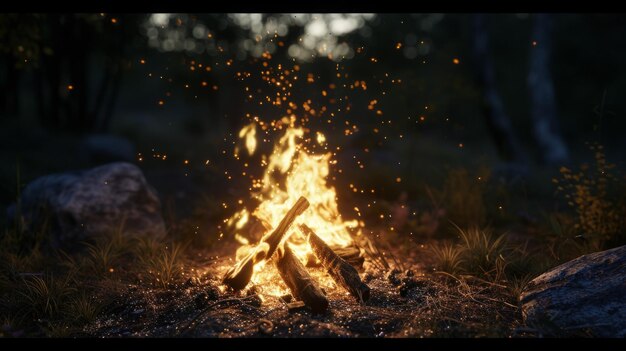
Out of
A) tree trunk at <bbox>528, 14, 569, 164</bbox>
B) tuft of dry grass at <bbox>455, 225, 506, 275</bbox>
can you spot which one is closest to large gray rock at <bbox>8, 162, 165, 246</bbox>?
tuft of dry grass at <bbox>455, 225, 506, 275</bbox>

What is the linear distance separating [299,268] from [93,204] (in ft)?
9.63

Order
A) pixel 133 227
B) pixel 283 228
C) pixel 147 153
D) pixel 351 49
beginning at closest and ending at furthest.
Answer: pixel 283 228 → pixel 133 227 → pixel 147 153 → pixel 351 49

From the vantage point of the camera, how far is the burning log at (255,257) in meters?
4.67

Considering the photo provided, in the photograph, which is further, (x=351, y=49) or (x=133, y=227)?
(x=351, y=49)

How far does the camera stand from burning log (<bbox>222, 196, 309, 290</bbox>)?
4.67 metres

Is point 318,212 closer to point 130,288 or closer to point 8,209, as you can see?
point 130,288

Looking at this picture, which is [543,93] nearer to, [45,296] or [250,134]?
[250,134]

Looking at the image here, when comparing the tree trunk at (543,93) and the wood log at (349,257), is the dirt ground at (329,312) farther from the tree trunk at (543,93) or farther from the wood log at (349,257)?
the tree trunk at (543,93)

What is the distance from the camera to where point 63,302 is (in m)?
4.66

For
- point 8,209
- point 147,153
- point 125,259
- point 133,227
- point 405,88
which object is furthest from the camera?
point 147,153

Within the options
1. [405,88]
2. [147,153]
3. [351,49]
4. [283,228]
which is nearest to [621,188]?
[283,228]

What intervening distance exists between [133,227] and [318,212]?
229 centimetres

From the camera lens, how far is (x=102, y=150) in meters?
11.6

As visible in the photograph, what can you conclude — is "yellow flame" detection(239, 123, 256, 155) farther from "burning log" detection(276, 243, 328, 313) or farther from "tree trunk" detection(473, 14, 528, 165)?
"tree trunk" detection(473, 14, 528, 165)
